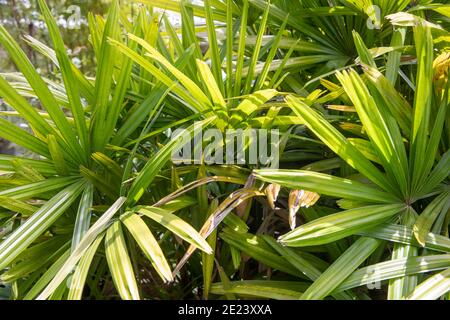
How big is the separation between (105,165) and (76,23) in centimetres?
251

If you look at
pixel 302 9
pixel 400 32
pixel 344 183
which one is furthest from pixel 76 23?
pixel 344 183

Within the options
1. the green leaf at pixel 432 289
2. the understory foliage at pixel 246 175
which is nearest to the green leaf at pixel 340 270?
the understory foliage at pixel 246 175

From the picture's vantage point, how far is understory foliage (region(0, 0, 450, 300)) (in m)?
0.90

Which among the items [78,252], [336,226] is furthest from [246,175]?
[78,252]

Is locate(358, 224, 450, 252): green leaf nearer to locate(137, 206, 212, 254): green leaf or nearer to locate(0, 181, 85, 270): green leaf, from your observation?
locate(137, 206, 212, 254): green leaf

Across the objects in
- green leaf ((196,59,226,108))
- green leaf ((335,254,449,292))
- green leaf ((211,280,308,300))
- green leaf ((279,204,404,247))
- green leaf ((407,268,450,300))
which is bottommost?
green leaf ((211,280,308,300))

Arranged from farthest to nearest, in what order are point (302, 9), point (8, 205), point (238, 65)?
1. point (302, 9)
2. point (238, 65)
3. point (8, 205)

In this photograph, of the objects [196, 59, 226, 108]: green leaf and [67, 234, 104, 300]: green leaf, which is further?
[196, 59, 226, 108]: green leaf

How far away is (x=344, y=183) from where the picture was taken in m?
0.93

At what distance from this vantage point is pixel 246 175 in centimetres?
111

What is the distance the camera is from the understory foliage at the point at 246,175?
2.96 feet

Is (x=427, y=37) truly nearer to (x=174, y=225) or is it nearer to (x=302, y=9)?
(x=302, y=9)

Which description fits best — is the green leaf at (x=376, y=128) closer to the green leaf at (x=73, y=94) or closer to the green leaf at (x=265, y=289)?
the green leaf at (x=265, y=289)

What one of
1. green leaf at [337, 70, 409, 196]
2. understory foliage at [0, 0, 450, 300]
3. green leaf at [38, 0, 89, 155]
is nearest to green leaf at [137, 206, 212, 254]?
Answer: understory foliage at [0, 0, 450, 300]
